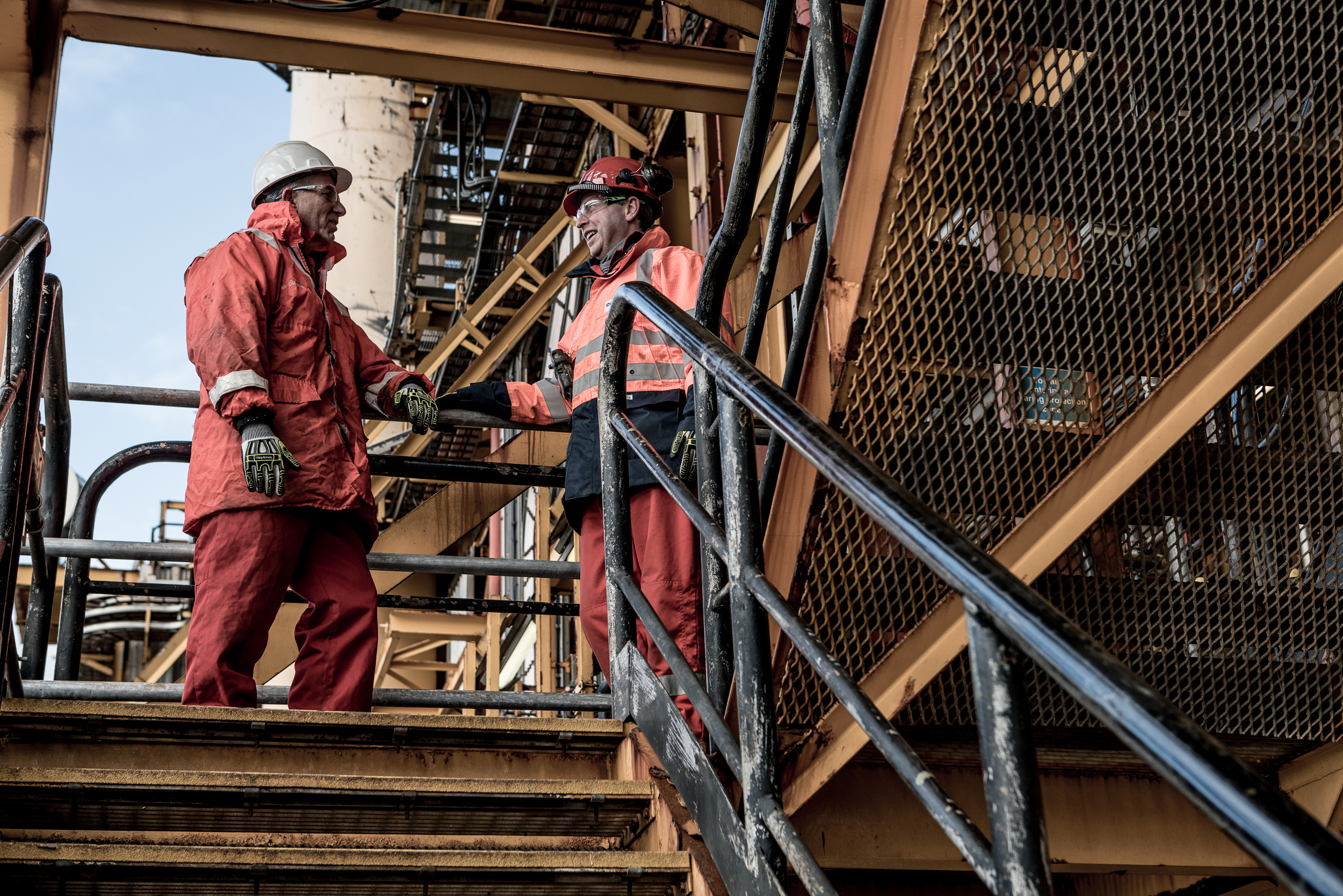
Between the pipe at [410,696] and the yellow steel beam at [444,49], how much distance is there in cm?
220

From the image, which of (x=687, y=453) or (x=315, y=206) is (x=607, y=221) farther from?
(x=687, y=453)

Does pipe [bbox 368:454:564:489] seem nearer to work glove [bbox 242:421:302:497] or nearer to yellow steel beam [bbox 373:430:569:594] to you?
work glove [bbox 242:421:302:497]

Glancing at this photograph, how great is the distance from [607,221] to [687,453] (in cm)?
144

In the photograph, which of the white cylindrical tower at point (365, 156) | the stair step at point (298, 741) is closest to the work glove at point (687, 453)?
the stair step at point (298, 741)

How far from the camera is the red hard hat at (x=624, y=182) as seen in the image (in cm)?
471

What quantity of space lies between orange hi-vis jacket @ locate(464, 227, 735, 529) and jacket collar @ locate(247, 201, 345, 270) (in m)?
0.77

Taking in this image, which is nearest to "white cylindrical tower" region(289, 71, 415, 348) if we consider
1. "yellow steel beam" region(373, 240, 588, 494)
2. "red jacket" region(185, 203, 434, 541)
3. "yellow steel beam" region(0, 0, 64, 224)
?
"yellow steel beam" region(373, 240, 588, 494)

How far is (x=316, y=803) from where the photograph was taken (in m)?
2.67

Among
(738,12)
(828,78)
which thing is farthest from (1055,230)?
(738,12)

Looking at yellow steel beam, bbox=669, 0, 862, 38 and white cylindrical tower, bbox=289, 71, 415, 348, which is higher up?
white cylindrical tower, bbox=289, 71, 415, 348

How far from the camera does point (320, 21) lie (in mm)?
4676

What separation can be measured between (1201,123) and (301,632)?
298 cm

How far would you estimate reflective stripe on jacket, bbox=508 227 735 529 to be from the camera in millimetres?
4281

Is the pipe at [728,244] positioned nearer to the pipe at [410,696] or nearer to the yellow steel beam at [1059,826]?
the yellow steel beam at [1059,826]
